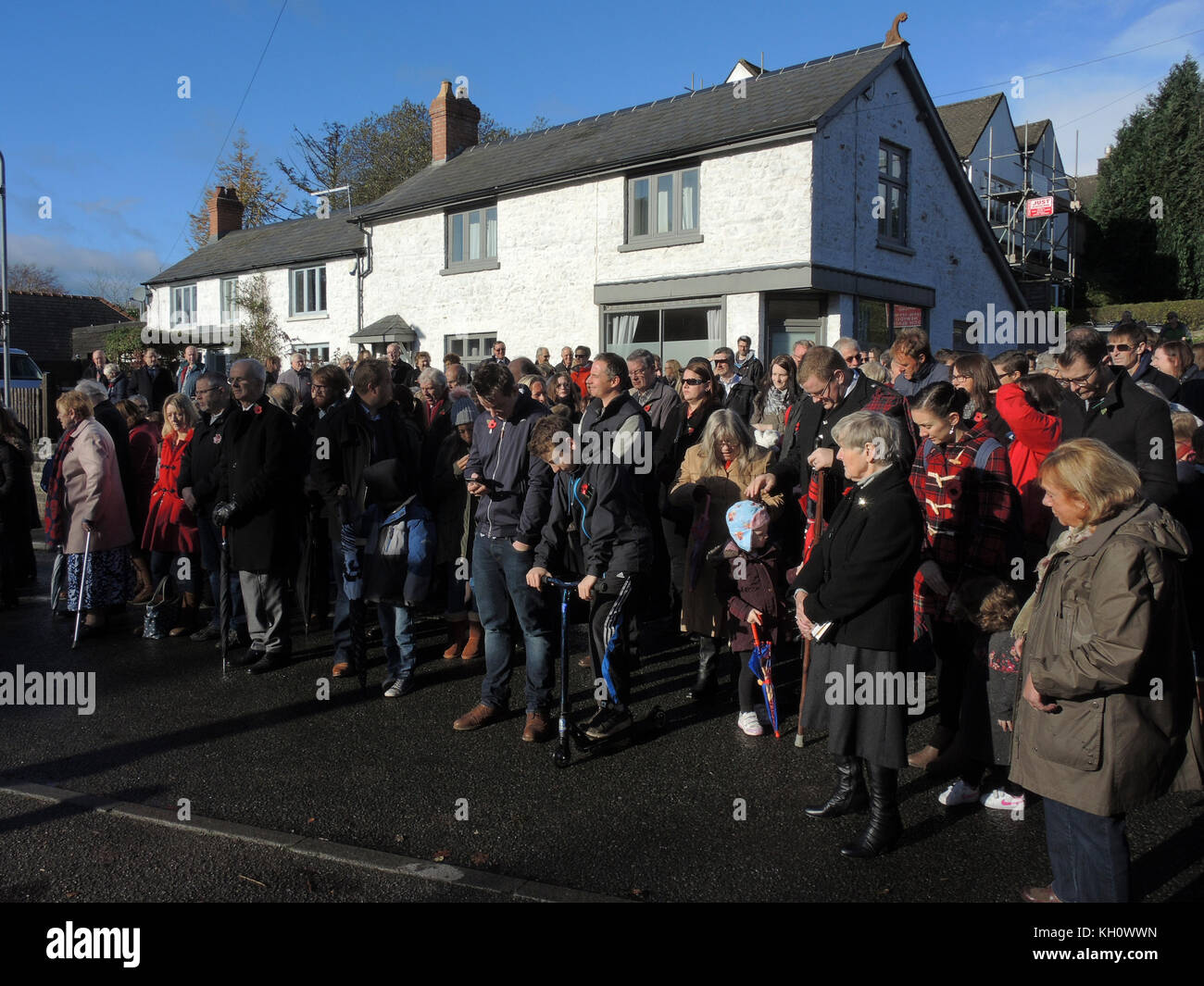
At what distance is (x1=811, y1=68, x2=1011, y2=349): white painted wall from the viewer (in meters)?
17.5

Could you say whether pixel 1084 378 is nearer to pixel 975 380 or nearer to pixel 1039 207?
pixel 975 380

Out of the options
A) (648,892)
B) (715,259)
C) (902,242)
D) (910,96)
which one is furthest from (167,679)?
(910,96)

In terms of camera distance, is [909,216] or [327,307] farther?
[327,307]

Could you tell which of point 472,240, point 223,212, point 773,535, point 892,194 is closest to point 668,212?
point 892,194

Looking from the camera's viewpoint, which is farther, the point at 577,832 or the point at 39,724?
the point at 39,724

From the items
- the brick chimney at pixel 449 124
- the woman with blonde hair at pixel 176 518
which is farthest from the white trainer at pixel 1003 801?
the brick chimney at pixel 449 124

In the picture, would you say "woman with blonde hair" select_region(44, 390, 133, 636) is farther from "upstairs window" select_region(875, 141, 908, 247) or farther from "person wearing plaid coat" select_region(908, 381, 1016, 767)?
"upstairs window" select_region(875, 141, 908, 247)

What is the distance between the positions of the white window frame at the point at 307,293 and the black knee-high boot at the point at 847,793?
25924mm

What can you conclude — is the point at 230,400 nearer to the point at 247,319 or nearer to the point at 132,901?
the point at 132,901

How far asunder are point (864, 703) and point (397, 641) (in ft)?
11.9

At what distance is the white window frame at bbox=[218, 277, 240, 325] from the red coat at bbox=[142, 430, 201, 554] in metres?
25.1

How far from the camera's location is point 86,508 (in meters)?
8.00

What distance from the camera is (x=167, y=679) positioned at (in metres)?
6.89
